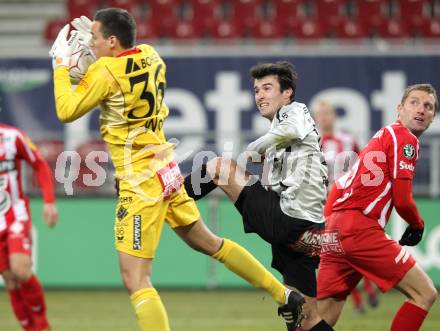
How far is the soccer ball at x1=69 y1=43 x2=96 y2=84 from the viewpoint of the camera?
5645 millimetres

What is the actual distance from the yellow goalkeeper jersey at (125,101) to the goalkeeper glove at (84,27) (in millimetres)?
208

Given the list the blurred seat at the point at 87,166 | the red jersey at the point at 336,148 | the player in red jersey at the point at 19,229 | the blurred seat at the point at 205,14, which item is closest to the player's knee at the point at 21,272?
the player in red jersey at the point at 19,229

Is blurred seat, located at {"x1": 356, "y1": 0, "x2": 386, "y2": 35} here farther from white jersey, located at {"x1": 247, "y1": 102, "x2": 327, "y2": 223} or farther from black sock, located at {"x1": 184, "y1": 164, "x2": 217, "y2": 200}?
black sock, located at {"x1": 184, "y1": 164, "x2": 217, "y2": 200}

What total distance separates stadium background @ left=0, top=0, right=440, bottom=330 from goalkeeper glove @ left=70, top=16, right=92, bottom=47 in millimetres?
3976

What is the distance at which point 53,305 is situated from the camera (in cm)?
966

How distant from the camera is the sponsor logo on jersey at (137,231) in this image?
5.39 metres

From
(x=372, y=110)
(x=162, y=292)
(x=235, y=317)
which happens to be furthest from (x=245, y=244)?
(x=372, y=110)

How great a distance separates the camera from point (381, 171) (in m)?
5.62

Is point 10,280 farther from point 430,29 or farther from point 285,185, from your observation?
point 430,29

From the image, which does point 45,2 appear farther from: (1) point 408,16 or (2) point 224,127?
(1) point 408,16

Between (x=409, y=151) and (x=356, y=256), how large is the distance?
29.3 inches

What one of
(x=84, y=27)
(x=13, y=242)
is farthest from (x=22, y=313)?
(x=84, y=27)

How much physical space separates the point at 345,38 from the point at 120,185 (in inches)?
374

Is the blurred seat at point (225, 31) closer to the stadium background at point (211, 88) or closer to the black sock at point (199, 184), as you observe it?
the stadium background at point (211, 88)
